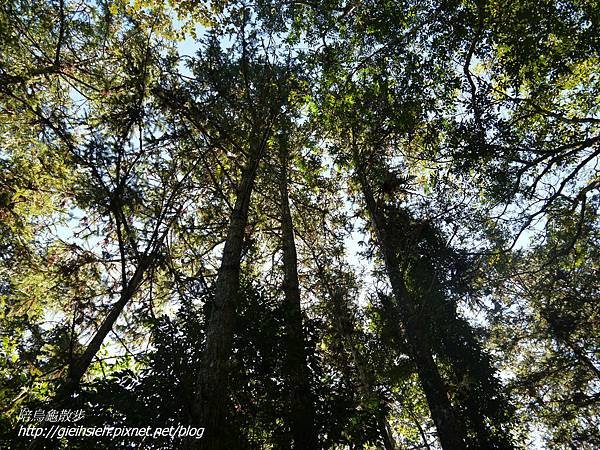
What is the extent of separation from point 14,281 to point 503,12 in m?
13.4

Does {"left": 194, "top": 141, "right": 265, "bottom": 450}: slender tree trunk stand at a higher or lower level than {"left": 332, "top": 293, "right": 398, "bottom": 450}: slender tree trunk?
lower

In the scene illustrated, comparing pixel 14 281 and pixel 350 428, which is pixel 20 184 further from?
pixel 350 428

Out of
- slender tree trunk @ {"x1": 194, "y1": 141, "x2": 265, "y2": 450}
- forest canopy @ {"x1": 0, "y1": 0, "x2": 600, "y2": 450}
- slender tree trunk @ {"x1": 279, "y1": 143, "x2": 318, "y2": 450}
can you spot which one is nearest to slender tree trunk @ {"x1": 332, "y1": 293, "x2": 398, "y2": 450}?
forest canopy @ {"x1": 0, "y1": 0, "x2": 600, "y2": 450}

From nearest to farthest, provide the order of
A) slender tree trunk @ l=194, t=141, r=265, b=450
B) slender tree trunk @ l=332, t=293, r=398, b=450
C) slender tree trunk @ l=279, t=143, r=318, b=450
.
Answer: slender tree trunk @ l=194, t=141, r=265, b=450 → slender tree trunk @ l=279, t=143, r=318, b=450 → slender tree trunk @ l=332, t=293, r=398, b=450

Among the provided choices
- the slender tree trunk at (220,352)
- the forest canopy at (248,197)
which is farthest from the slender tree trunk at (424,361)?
the slender tree trunk at (220,352)

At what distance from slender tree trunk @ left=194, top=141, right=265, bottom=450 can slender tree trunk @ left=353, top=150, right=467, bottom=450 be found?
15.0 ft

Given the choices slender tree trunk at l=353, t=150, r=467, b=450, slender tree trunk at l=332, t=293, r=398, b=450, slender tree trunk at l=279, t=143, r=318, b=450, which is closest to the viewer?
slender tree trunk at l=279, t=143, r=318, b=450

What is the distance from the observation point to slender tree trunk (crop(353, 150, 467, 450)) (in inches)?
341

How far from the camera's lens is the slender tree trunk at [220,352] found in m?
4.61

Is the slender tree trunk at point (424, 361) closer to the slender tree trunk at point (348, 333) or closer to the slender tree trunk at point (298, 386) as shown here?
the slender tree trunk at point (348, 333)

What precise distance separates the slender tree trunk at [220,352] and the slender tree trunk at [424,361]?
456 cm

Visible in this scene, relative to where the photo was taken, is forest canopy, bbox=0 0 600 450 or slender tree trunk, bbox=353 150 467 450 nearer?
forest canopy, bbox=0 0 600 450

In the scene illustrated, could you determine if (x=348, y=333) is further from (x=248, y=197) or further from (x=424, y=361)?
(x=248, y=197)

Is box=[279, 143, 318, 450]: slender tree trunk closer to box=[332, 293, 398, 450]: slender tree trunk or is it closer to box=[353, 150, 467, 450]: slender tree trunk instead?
box=[332, 293, 398, 450]: slender tree trunk
